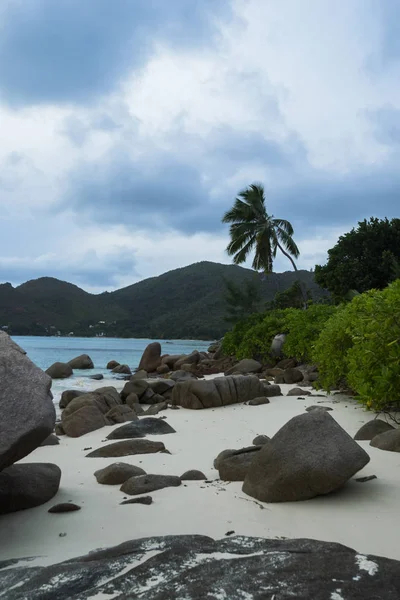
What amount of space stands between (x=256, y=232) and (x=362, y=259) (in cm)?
674

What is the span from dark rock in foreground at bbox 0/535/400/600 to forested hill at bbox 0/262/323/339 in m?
63.3

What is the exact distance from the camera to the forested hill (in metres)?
74.2

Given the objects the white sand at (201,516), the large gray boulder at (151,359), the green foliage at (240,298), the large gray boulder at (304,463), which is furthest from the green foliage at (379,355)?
the green foliage at (240,298)

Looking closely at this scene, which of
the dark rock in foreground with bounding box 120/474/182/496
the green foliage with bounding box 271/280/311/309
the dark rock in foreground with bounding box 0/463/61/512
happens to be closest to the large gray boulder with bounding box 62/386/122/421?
the dark rock in foreground with bounding box 0/463/61/512

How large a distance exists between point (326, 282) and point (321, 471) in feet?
87.6

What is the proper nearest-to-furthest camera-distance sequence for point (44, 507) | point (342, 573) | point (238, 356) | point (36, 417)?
point (342, 573) < point (36, 417) < point (44, 507) < point (238, 356)

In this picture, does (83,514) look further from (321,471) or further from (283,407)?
(283,407)

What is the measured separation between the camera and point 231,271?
304ft

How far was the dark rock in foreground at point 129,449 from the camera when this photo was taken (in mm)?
6090

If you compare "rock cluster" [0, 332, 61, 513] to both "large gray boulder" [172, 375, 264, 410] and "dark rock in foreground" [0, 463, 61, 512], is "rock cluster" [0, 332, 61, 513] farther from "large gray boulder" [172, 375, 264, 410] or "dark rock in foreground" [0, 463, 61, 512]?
"large gray boulder" [172, 375, 264, 410]

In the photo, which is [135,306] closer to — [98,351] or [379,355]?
[98,351]

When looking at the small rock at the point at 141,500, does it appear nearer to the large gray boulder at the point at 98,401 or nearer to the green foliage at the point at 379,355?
the green foliage at the point at 379,355

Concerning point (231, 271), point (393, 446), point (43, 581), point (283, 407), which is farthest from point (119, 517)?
point (231, 271)

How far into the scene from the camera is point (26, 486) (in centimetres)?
418
